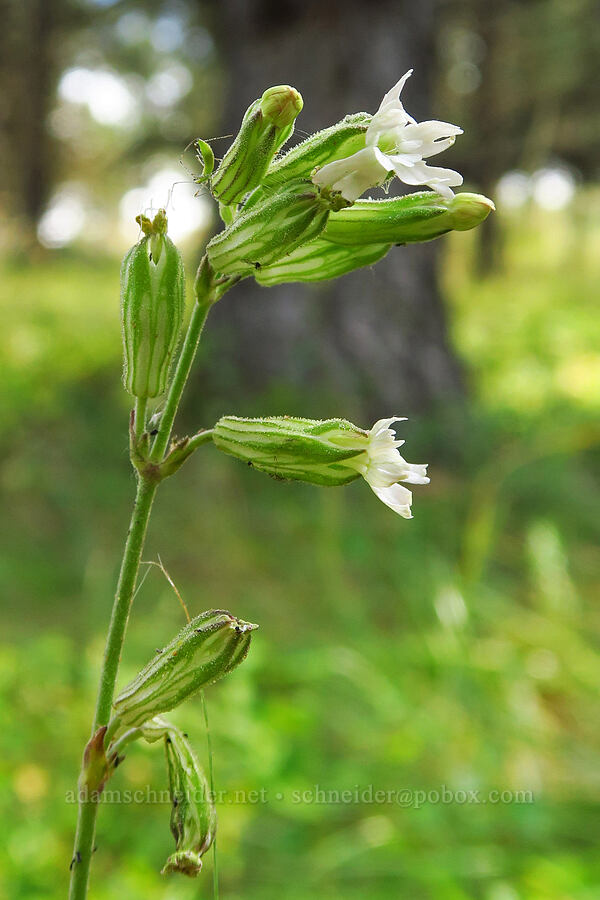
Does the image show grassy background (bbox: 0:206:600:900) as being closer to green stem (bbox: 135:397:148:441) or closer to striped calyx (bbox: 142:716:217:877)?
striped calyx (bbox: 142:716:217:877)

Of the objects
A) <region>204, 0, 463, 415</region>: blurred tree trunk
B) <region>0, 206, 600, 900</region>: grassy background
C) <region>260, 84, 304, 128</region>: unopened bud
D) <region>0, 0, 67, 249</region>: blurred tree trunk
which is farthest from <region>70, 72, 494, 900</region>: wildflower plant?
<region>0, 0, 67, 249</region>: blurred tree trunk

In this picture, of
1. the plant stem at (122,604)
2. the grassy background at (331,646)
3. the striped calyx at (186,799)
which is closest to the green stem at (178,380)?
the plant stem at (122,604)

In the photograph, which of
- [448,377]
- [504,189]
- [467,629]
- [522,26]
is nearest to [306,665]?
[467,629]

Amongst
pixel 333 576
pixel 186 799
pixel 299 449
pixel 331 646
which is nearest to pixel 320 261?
pixel 299 449

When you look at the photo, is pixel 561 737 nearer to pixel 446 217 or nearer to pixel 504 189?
pixel 446 217

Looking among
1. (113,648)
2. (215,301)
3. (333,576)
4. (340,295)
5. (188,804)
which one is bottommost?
(188,804)

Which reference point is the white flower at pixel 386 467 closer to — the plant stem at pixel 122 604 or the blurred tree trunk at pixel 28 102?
the plant stem at pixel 122 604

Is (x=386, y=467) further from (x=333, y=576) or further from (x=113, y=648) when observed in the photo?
(x=333, y=576)

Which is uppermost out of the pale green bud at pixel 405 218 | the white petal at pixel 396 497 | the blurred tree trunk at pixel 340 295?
the blurred tree trunk at pixel 340 295
